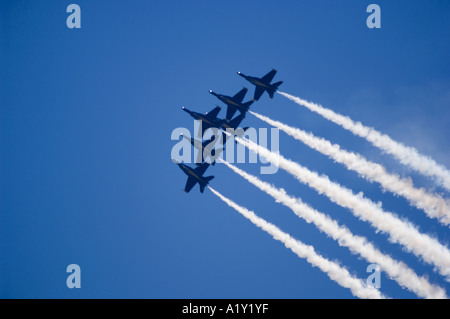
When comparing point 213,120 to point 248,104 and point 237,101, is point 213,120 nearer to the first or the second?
point 237,101

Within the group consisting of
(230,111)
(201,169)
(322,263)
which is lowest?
(322,263)

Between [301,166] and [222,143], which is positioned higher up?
[222,143]

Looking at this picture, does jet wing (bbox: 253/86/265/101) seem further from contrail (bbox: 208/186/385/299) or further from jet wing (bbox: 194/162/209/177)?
contrail (bbox: 208/186/385/299)

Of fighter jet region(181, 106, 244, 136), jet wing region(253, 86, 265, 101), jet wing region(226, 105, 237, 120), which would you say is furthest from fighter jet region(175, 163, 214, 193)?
jet wing region(253, 86, 265, 101)

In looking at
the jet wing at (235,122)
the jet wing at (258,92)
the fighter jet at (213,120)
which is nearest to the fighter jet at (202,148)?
the fighter jet at (213,120)

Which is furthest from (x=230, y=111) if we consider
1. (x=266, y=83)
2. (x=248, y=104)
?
(x=266, y=83)

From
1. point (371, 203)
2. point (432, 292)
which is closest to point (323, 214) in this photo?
point (371, 203)
